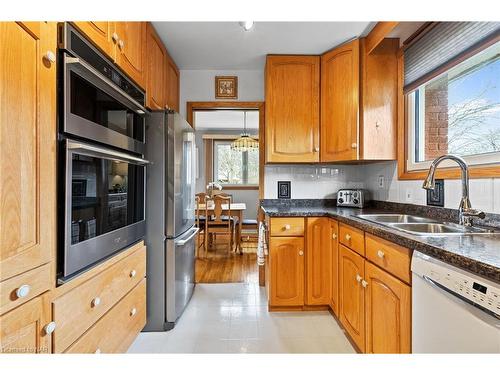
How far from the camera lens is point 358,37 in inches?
82.1

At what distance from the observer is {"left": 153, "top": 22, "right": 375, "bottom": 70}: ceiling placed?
1928 millimetres

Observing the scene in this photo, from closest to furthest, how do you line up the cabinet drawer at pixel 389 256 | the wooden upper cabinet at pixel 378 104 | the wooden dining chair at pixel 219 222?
the cabinet drawer at pixel 389 256 → the wooden upper cabinet at pixel 378 104 → the wooden dining chair at pixel 219 222

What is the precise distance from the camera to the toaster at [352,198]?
91.9 inches

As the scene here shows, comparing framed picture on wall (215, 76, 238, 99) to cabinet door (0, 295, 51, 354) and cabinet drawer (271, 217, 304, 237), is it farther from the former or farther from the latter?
cabinet door (0, 295, 51, 354)

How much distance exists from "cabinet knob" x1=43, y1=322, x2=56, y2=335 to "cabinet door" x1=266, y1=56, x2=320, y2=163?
1890 millimetres

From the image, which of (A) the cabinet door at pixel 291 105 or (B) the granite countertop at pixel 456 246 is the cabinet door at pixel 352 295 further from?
(A) the cabinet door at pixel 291 105

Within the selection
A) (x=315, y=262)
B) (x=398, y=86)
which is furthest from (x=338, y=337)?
(x=398, y=86)

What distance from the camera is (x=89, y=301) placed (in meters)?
1.06

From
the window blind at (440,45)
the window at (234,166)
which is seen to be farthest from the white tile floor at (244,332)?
the window at (234,166)

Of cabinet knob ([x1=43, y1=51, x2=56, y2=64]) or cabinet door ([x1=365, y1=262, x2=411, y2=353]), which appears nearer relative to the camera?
cabinet knob ([x1=43, y1=51, x2=56, y2=64])

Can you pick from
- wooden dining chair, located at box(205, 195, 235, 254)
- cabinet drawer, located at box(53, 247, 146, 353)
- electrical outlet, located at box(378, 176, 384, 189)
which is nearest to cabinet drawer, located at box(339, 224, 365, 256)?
electrical outlet, located at box(378, 176, 384, 189)

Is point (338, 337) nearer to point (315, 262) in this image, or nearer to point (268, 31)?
point (315, 262)

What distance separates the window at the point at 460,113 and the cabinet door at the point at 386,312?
82 centimetres


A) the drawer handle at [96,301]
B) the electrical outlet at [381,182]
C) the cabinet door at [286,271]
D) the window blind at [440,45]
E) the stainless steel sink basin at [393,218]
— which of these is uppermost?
the window blind at [440,45]
